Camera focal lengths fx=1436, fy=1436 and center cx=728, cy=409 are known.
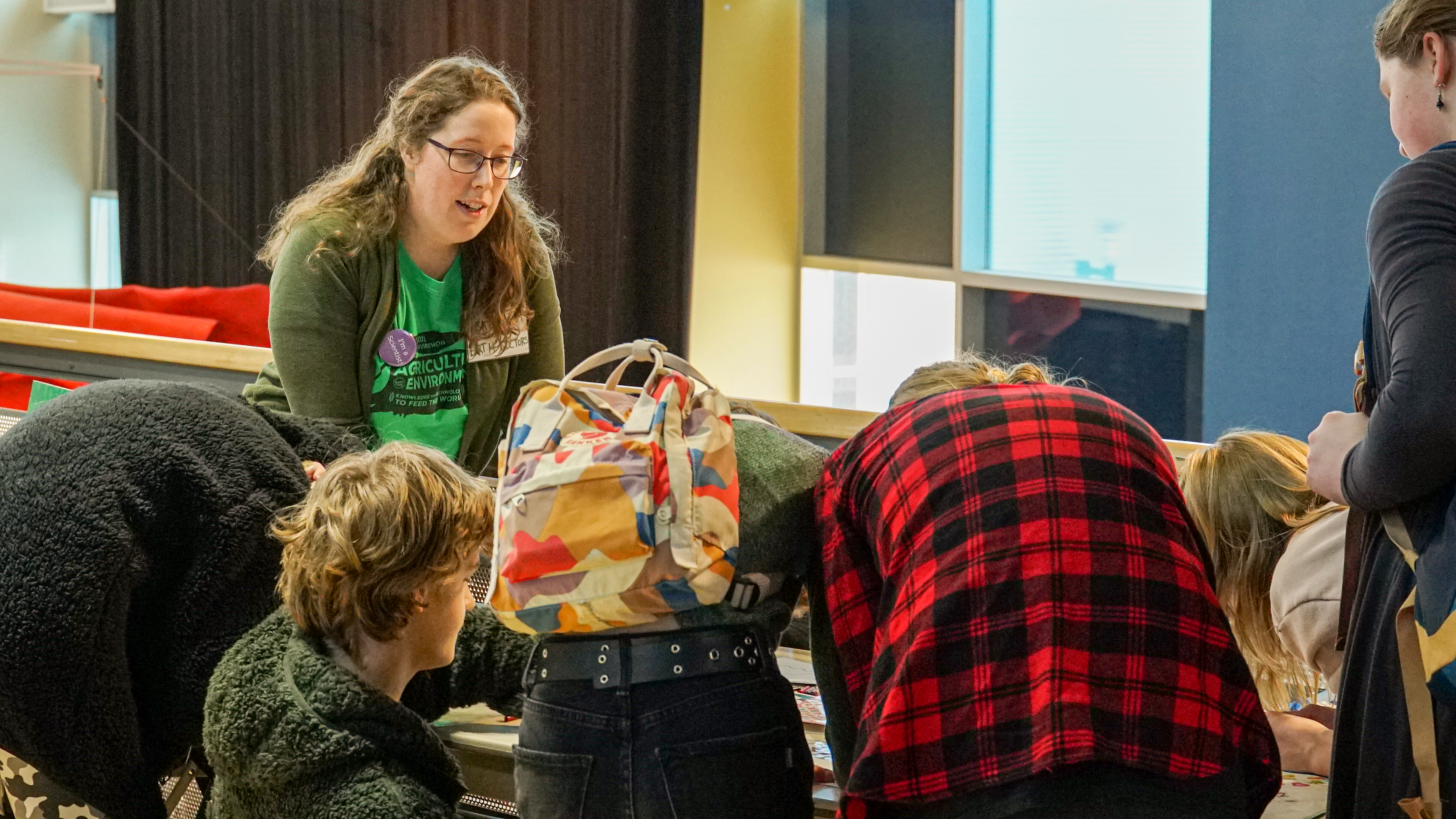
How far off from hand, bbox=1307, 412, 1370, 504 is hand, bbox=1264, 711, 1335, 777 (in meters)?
0.40

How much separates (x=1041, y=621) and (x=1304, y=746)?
1.96ft

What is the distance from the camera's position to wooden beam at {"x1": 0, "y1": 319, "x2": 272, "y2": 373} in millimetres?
3852

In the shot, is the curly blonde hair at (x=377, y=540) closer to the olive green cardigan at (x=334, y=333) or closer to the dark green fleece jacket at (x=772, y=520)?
the dark green fleece jacket at (x=772, y=520)

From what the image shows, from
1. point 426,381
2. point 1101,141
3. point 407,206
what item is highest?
point 1101,141

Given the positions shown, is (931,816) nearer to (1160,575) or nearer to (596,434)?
(1160,575)

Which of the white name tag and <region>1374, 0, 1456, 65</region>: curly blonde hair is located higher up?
<region>1374, 0, 1456, 65</region>: curly blonde hair

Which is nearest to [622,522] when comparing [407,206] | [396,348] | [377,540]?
[377,540]

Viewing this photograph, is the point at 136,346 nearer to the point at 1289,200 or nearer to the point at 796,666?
the point at 796,666

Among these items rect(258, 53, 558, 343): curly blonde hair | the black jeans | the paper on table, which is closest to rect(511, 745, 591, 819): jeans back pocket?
the black jeans

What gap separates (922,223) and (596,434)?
405 centimetres

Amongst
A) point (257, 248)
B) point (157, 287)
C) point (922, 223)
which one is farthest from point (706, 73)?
point (157, 287)

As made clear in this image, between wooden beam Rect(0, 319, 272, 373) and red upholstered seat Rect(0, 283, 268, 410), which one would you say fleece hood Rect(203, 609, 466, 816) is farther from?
red upholstered seat Rect(0, 283, 268, 410)

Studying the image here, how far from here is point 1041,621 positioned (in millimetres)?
1289

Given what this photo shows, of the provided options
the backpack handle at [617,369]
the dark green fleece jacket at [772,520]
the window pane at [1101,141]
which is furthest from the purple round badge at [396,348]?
the window pane at [1101,141]
